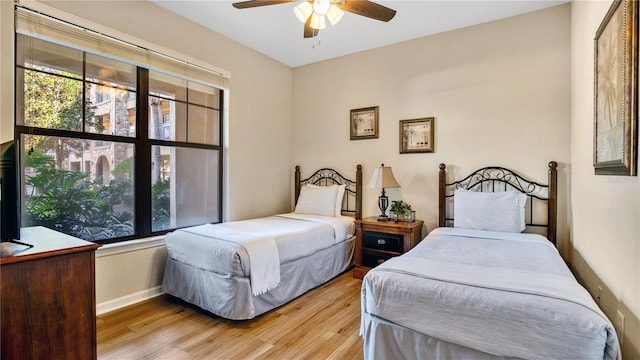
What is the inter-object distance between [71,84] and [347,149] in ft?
9.56

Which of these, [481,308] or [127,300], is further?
[127,300]

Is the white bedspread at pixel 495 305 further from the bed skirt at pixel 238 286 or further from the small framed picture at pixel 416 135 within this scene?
the small framed picture at pixel 416 135

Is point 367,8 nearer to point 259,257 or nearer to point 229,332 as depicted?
point 259,257

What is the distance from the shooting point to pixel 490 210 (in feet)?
9.60

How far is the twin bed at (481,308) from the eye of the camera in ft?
4.10

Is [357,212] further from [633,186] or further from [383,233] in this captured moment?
[633,186]

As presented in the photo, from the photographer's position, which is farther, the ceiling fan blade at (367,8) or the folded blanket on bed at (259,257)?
the folded blanket on bed at (259,257)

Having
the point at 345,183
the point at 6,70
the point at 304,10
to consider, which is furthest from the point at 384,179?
the point at 6,70

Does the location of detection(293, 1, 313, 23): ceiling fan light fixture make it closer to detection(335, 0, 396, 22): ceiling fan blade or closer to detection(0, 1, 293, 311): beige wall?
detection(335, 0, 396, 22): ceiling fan blade

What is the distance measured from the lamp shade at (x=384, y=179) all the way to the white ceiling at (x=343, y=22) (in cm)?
154

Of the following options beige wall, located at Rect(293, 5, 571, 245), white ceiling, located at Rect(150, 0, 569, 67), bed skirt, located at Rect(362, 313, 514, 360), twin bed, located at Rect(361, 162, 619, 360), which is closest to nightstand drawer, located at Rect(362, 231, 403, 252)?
beige wall, located at Rect(293, 5, 571, 245)

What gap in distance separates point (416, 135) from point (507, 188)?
Answer: 1094 mm

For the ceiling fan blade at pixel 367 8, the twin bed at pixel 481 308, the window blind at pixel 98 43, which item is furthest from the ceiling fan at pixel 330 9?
the twin bed at pixel 481 308

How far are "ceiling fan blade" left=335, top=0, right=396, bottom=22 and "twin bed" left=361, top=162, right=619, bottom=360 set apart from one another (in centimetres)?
168
